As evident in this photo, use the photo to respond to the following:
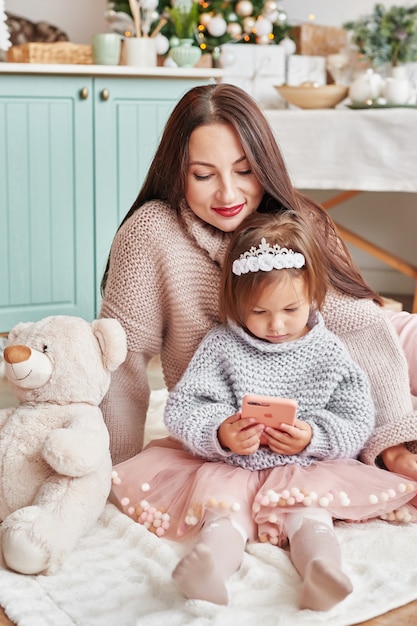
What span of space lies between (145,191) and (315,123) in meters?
1.22

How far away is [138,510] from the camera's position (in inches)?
58.8

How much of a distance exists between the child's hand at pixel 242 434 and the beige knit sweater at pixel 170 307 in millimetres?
Answer: 273

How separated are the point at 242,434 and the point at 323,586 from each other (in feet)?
1.05

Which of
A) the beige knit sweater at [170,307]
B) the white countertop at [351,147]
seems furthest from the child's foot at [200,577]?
the white countertop at [351,147]

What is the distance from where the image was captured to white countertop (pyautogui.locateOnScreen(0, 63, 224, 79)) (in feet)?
8.55

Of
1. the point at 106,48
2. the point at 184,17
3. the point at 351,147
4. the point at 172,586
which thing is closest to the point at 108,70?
the point at 106,48

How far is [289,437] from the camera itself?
1.46m

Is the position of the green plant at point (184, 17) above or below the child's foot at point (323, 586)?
above

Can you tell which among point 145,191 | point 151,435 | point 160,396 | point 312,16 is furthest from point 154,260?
point 312,16

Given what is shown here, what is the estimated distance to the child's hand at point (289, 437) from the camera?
1.45 m

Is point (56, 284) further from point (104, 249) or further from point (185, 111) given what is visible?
point (185, 111)

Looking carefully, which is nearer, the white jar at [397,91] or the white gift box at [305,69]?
the white jar at [397,91]

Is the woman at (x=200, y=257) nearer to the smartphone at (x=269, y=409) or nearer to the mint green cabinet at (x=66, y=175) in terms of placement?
the smartphone at (x=269, y=409)

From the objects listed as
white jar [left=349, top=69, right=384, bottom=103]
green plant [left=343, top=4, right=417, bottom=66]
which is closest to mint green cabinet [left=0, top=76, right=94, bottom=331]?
white jar [left=349, top=69, right=384, bottom=103]
